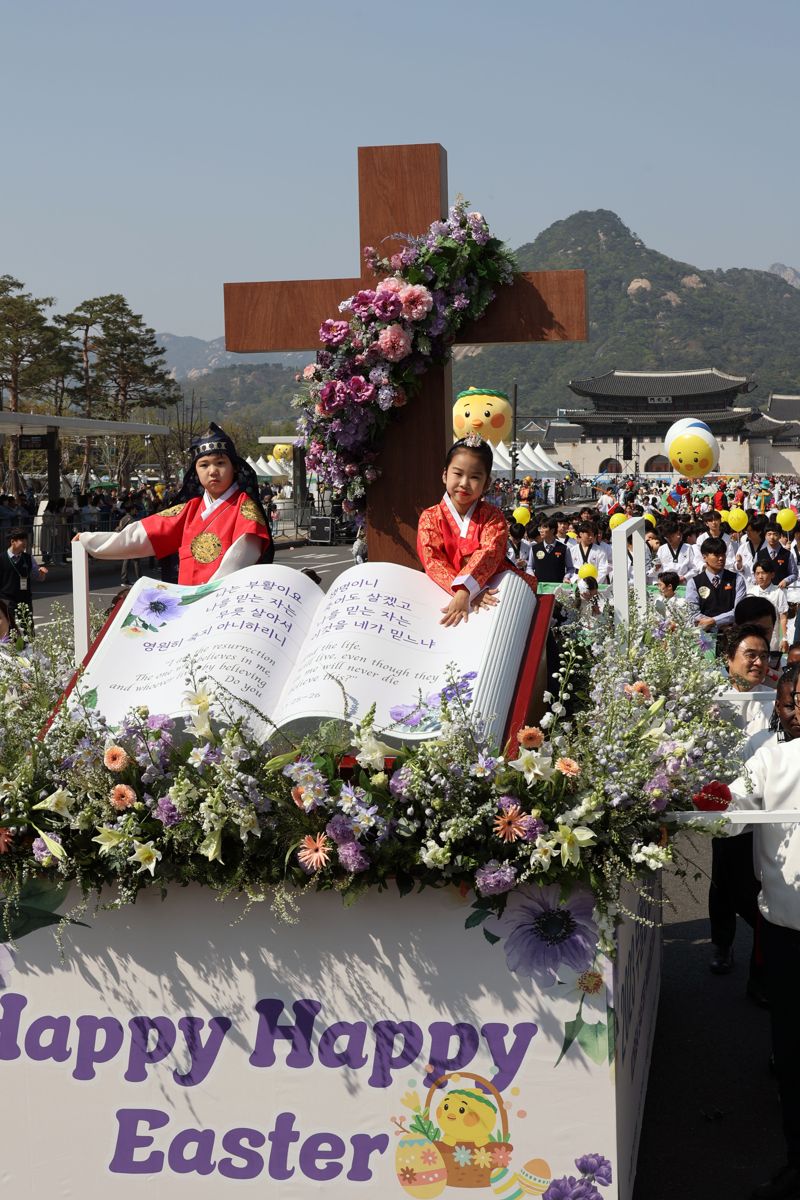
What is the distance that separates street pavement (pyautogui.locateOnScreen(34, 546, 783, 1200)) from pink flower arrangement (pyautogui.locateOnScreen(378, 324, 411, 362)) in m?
2.52

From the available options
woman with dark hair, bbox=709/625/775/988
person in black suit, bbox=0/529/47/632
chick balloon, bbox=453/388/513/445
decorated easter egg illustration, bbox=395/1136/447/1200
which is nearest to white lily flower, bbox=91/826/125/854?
decorated easter egg illustration, bbox=395/1136/447/1200

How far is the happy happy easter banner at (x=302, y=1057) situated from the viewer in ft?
11.3

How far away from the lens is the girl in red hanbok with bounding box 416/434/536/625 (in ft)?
13.7

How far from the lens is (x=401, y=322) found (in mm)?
A: 5844

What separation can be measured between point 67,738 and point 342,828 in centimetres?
86

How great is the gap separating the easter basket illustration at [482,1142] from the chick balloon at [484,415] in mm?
6346

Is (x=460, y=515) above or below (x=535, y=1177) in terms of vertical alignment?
above

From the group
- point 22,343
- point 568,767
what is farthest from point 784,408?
point 568,767

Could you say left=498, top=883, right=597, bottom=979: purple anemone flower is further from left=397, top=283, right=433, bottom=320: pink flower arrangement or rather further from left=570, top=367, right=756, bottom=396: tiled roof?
left=570, top=367, right=756, bottom=396: tiled roof

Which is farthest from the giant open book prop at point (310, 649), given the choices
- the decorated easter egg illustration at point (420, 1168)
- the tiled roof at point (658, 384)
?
the tiled roof at point (658, 384)

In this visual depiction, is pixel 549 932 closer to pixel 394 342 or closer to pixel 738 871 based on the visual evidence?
pixel 738 871

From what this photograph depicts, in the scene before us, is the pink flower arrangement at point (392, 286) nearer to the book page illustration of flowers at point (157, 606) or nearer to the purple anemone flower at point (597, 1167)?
the book page illustration of flowers at point (157, 606)

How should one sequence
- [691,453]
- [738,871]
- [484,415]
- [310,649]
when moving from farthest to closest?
[691,453] < [484,415] < [738,871] < [310,649]

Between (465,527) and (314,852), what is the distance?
4.66ft
